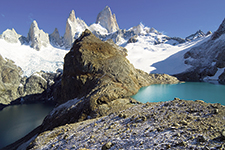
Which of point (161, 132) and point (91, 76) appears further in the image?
point (91, 76)

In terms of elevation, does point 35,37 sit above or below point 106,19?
below

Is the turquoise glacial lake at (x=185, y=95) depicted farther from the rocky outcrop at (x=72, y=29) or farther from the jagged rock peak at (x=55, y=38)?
the jagged rock peak at (x=55, y=38)

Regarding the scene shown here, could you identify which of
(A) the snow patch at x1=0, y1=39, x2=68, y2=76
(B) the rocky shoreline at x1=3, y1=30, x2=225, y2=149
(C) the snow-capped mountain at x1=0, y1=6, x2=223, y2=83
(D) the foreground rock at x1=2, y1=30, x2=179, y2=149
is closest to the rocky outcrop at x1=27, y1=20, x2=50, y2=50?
(C) the snow-capped mountain at x1=0, y1=6, x2=223, y2=83

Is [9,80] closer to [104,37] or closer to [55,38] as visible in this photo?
[55,38]

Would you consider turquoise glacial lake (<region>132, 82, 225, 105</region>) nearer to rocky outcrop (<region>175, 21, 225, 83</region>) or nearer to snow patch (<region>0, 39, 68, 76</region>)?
rocky outcrop (<region>175, 21, 225, 83</region>)

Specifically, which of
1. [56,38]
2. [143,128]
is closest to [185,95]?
[143,128]

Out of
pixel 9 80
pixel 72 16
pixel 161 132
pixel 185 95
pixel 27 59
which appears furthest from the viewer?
pixel 72 16

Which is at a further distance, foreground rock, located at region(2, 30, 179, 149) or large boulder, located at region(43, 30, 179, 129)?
large boulder, located at region(43, 30, 179, 129)
